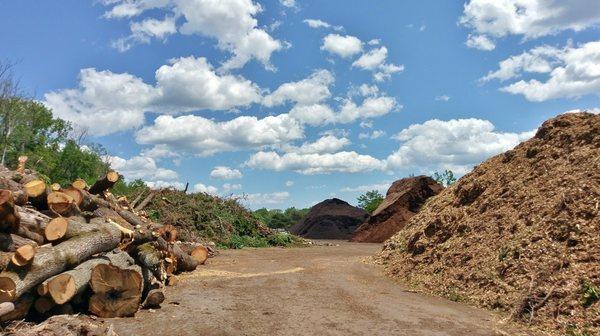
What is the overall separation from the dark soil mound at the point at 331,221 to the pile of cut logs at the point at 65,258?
34.8m

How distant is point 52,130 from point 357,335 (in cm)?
5832

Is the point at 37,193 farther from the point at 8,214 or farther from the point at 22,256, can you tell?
the point at 22,256

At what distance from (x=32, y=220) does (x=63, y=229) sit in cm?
54

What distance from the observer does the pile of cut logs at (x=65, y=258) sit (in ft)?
22.7

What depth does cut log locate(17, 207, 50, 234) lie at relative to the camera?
26.1 ft

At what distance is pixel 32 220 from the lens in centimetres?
805

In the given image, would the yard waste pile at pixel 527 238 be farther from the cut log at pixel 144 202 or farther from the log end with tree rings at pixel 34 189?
the cut log at pixel 144 202

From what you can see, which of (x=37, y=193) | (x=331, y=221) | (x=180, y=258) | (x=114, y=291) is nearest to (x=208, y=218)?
(x=180, y=258)

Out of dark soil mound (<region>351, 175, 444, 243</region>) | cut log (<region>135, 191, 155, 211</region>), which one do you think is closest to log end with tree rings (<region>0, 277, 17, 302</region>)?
cut log (<region>135, 191, 155, 211</region>)

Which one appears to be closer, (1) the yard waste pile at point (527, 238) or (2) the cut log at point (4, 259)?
(2) the cut log at point (4, 259)

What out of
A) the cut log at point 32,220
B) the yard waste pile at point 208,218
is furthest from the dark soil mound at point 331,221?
the cut log at point 32,220

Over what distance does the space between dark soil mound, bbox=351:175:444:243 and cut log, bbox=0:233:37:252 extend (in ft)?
91.5

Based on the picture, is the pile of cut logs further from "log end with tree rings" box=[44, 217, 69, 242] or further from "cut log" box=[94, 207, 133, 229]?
"cut log" box=[94, 207, 133, 229]

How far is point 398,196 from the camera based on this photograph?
3456cm
